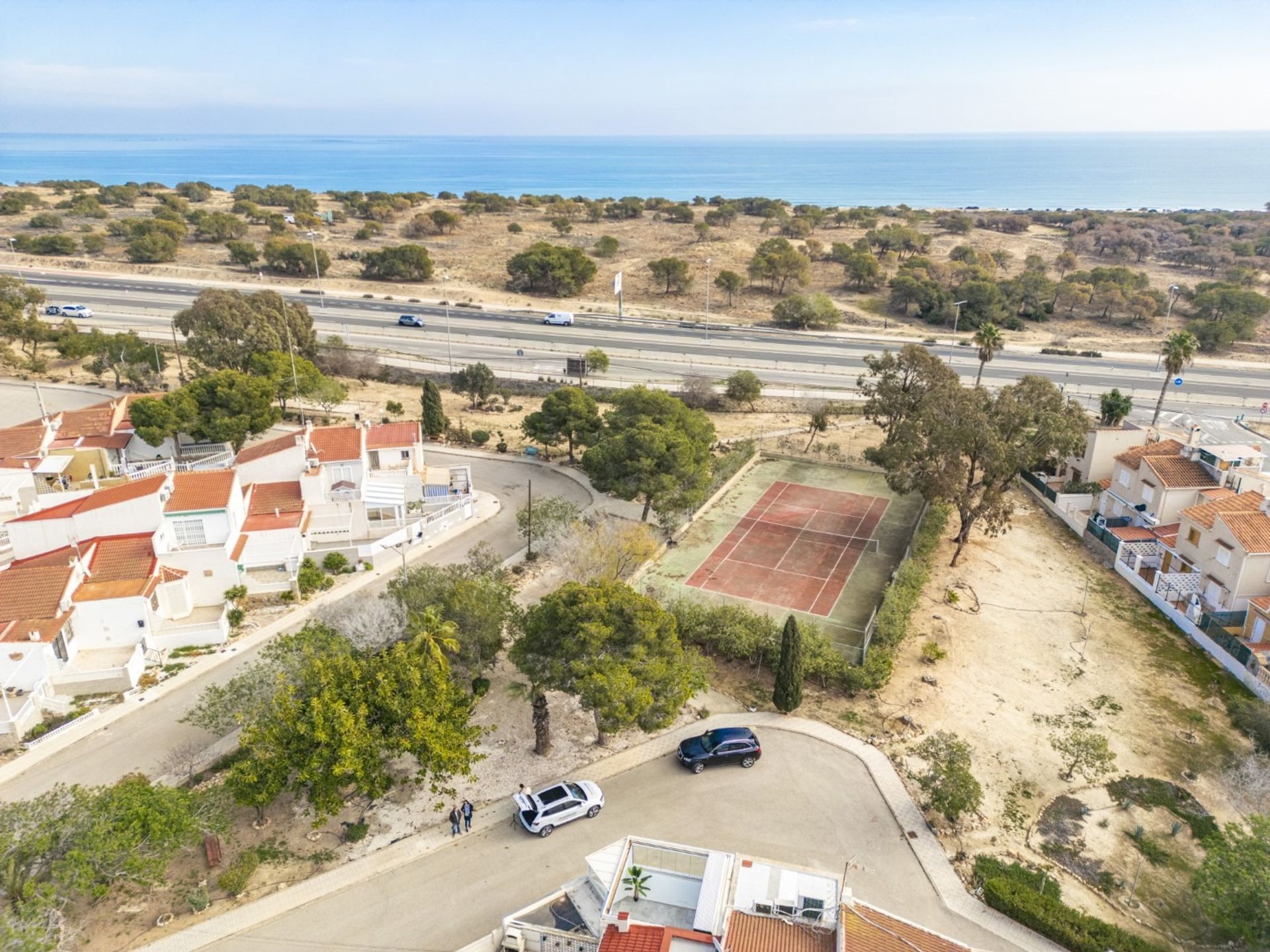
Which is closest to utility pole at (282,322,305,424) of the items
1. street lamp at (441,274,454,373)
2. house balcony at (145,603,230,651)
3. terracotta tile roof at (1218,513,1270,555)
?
street lamp at (441,274,454,373)

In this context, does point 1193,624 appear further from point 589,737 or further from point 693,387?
point 693,387

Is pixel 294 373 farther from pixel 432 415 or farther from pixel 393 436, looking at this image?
pixel 393 436

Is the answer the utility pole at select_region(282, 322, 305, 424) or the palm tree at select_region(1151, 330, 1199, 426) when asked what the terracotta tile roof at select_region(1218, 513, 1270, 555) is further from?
the utility pole at select_region(282, 322, 305, 424)

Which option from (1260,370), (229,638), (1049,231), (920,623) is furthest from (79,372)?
(1049,231)

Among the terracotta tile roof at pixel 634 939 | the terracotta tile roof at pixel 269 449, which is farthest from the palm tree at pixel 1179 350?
the terracotta tile roof at pixel 269 449

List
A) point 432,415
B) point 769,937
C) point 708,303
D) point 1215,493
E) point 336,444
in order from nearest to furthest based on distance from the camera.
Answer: point 769,937
point 1215,493
point 336,444
point 432,415
point 708,303

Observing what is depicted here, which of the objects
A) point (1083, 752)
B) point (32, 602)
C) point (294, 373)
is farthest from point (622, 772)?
point (294, 373)
